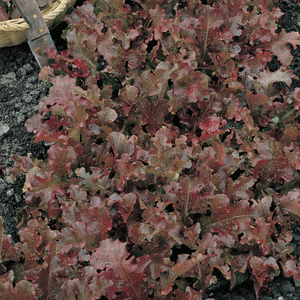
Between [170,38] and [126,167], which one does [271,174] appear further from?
[170,38]

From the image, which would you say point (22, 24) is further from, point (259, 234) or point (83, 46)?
point (259, 234)

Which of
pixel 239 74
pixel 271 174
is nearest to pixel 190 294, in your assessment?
pixel 271 174

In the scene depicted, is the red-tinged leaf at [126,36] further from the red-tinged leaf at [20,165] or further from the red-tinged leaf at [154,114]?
the red-tinged leaf at [20,165]

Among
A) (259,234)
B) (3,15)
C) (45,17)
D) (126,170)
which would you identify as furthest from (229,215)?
(3,15)

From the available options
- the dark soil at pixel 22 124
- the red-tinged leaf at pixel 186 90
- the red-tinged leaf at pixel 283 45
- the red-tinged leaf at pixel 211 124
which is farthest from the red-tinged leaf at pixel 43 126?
the red-tinged leaf at pixel 283 45

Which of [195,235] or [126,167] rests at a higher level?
[126,167]

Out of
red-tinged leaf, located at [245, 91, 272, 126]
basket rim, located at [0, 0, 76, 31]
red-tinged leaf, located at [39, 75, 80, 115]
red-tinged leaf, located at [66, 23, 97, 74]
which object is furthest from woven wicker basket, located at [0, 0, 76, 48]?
red-tinged leaf, located at [245, 91, 272, 126]
